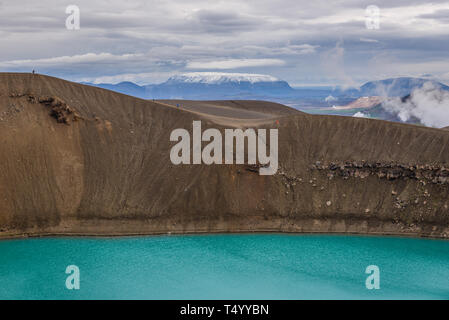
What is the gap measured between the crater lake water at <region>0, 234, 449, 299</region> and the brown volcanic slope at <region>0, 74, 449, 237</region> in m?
2.47

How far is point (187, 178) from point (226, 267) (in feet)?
53.2

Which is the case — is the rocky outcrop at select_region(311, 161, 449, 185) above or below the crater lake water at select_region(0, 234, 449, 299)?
→ above

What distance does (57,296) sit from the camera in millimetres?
37000

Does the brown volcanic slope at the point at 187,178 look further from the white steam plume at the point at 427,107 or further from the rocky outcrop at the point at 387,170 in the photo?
the white steam plume at the point at 427,107

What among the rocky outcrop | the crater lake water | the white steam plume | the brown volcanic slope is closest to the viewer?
the crater lake water

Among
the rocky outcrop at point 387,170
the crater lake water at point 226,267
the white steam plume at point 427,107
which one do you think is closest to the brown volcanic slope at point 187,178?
the rocky outcrop at point 387,170

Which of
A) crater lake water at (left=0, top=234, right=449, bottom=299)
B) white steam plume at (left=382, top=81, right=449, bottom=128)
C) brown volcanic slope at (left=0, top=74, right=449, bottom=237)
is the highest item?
white steam plume at (left=382, top=81, right=449, bottom=128)

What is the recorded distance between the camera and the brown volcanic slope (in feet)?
177

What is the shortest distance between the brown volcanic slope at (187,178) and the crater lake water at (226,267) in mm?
2469

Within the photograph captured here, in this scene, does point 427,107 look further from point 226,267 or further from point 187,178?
point 226,267

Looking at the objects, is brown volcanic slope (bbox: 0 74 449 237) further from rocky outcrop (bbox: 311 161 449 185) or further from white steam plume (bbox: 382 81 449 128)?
white steam plume (bbox: 382 81 449 128)

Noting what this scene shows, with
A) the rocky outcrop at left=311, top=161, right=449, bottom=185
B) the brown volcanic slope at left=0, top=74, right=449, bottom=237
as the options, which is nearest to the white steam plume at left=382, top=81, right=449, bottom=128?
the brown volcanic slope at left=0, top=74, right=449, bottom=237

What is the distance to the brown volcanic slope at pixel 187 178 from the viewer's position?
177 ft

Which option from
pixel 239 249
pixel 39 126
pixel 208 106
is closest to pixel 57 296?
pixel 239 249
